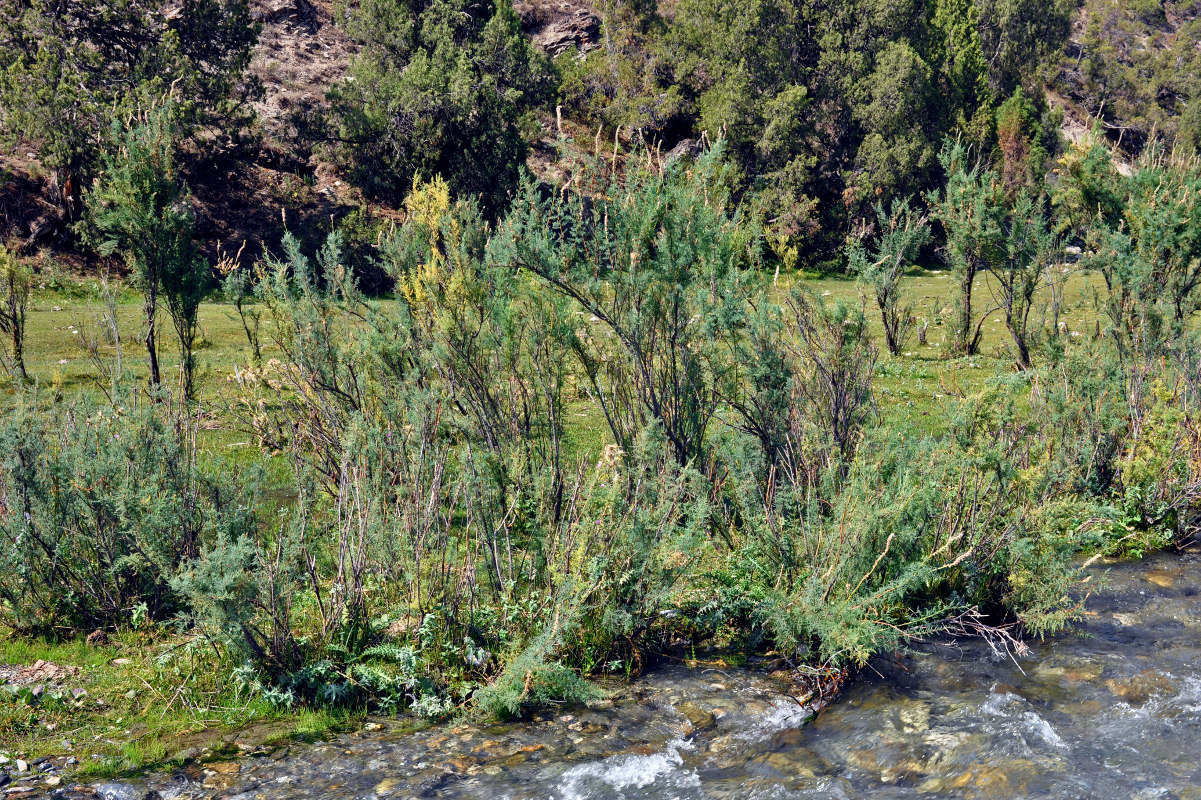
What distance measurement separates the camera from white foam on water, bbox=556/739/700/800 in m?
5.86

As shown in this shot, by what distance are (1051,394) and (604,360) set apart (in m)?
5.08

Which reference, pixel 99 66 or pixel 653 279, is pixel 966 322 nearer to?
pixel 653 279

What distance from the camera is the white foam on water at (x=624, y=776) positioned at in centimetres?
586

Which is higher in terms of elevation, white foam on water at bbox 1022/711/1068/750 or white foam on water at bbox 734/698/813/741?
white foam on water at bbox 1022/711/1068/750

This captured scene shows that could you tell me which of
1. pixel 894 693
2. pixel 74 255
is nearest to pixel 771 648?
pixel 894 693

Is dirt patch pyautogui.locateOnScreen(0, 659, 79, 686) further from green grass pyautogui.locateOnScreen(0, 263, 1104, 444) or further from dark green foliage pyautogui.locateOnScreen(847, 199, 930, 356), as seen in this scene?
dark green foliage pyautogui.locateOnScreen(847, 199, 930, 356)

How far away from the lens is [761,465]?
8812 millimetres

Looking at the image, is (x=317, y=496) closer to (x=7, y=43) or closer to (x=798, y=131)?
(x=7, y=43)

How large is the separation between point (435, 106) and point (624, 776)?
3172cm

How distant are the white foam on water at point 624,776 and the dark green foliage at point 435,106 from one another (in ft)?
95.8

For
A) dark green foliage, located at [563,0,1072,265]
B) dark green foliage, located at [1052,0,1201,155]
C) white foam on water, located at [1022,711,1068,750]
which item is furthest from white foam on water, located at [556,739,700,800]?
dark green foliage, located at [1052,0,1201,155]

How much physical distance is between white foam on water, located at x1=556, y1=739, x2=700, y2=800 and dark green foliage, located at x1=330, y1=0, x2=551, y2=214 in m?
29.2

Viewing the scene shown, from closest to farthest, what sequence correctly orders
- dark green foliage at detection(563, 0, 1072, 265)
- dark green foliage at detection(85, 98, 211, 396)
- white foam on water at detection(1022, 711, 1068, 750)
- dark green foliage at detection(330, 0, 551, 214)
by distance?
1. white foam on water at detection(1022, 711, 1068, 750)
2. dark green foliage at detection(85, 98, 211, 396)
3. dark green foliage at detection(330, 0, 551, 214)
4. dark green foliage at detection(563, 0, 1072, 265)

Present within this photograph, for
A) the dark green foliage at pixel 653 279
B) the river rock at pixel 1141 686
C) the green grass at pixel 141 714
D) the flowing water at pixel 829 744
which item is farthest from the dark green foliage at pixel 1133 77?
the green grass at pixel 141 714
